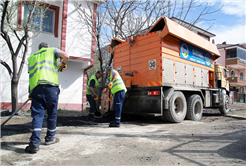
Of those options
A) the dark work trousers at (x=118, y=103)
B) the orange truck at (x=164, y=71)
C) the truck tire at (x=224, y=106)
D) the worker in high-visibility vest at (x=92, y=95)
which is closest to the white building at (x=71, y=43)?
the orange truck at (x=164, y=71)

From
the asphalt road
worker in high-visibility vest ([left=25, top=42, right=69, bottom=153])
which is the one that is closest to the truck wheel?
the asphalt road

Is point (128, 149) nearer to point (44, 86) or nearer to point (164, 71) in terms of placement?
point (44, 86)

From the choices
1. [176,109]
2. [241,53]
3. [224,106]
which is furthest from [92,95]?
[241,53]

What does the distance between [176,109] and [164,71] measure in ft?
4.73

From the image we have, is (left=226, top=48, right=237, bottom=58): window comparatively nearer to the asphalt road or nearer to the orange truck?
the orange truck

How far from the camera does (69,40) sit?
10367mm

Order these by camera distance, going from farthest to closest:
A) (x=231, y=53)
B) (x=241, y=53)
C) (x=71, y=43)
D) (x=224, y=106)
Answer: (x=241, y=53)
(x=231, y=53)
(x=71, y=43)
(x=224, y=106)

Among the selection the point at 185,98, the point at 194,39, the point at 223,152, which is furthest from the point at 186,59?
the point at 223,152

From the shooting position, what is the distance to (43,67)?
320 cm

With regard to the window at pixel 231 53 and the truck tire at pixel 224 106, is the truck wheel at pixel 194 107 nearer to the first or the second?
the truck tire at pixel 224 106

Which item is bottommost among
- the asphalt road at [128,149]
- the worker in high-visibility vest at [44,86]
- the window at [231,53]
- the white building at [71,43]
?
the asphalt road at [128,149]

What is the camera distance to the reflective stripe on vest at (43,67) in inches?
124

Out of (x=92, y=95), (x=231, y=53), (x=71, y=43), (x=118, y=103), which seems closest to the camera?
(x=118, y=103)

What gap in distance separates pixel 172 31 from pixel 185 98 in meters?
2.36
